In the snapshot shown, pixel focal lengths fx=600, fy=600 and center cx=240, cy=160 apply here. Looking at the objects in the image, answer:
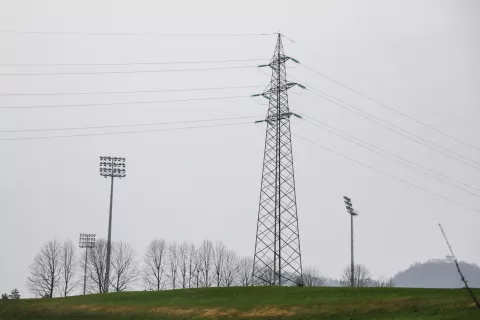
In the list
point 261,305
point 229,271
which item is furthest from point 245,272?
point 261,305

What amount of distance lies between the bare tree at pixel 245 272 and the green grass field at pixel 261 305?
92.1m

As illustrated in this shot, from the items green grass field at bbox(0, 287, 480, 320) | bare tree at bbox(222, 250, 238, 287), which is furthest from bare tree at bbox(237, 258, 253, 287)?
green grass field at bbox(0, 287, 480, 320)

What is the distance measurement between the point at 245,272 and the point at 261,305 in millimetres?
109251

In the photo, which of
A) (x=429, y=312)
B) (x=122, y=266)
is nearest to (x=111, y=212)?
(x=429, y=312)

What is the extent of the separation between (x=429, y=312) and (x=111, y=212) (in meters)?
51.9

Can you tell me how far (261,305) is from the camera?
2116 inches

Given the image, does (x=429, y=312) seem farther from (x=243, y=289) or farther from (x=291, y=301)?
(x=243, y=289)

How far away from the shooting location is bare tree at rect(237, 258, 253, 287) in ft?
530

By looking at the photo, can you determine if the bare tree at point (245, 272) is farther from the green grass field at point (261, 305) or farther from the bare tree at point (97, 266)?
the green grass field at point (261, 305)

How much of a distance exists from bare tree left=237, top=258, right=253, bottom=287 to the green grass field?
9206 cm

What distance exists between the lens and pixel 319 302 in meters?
52.3

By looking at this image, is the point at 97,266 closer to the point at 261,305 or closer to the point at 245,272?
the point at 245,272

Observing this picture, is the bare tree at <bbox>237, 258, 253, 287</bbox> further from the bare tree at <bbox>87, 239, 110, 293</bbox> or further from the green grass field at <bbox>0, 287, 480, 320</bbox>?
the green grass field at <bbox>0, 287, 480, 320</bbox>

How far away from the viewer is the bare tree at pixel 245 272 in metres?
162
